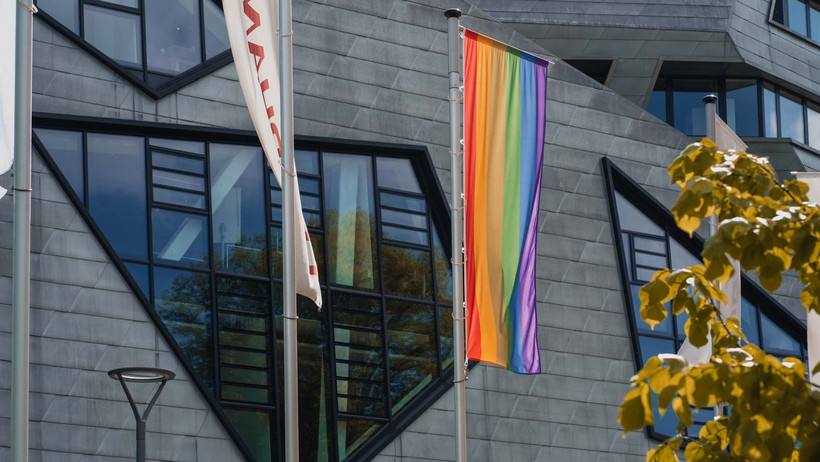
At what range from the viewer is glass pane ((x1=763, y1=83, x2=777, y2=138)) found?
33.3 metres

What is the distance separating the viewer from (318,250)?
2014 cm

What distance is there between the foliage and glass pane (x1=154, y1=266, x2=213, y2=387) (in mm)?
12719

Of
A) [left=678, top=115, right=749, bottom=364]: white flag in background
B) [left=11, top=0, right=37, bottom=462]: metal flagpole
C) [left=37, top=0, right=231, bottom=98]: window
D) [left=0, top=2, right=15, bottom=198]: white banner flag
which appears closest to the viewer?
[left=11, top=0, right=37, bottom=462]: metal flagpole

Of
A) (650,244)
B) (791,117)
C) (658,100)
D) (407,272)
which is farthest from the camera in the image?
(791,117)

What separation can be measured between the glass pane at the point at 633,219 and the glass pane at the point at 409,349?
4.81 metres

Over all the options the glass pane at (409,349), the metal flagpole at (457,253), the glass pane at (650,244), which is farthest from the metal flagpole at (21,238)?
the glass pane at (650,244)

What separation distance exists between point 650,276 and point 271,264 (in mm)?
7633

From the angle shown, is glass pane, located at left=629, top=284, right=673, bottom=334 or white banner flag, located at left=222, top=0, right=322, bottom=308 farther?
glass pane, located at left=629, top=284, right=673, bottom=334

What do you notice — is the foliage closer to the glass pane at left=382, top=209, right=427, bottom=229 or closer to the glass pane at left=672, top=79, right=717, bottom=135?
the glass pane at left=382, top=209, right=427, bottom=229

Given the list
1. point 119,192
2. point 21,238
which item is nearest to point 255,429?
point 119,192

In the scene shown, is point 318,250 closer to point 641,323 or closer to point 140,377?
point 140,377

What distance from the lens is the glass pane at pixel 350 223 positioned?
2027cm

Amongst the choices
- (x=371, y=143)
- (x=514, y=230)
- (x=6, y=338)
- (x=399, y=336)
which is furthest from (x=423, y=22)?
(x=6, y=338)

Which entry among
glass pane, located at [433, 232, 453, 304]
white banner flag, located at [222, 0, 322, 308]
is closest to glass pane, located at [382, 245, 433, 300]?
glass pane, located at [433, 232, 453, 304]
